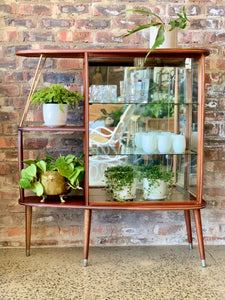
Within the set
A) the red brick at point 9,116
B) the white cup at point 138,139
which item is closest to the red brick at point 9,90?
the red brick at point 9,116

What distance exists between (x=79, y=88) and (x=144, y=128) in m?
0.59

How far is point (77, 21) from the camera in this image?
257cm

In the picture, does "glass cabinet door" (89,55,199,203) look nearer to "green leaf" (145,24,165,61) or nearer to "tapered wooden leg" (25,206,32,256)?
"green leaf" (145,24,165,61)

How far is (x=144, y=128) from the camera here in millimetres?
2324

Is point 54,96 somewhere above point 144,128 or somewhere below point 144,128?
above

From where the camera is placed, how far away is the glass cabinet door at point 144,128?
7.44 feet

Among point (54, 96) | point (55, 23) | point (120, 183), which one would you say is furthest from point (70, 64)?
point (120, 183)

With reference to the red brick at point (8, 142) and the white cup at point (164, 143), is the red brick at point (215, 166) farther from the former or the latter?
the red brick at point (8, 142)

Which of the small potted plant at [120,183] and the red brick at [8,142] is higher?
the red brick at [8,142]

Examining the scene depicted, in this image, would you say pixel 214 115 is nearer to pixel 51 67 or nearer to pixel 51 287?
pixel 51 67

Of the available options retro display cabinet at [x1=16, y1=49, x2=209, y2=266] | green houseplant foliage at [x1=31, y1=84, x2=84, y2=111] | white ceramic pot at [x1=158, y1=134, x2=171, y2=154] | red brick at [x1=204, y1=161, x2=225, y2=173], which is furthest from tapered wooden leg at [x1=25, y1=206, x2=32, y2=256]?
red brick at [x1=204, y1=161, x2=225, y2=173]

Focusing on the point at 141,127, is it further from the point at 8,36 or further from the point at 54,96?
the point at 8,36

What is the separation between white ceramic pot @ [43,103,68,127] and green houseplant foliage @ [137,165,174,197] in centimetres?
57

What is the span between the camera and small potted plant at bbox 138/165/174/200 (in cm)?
237
